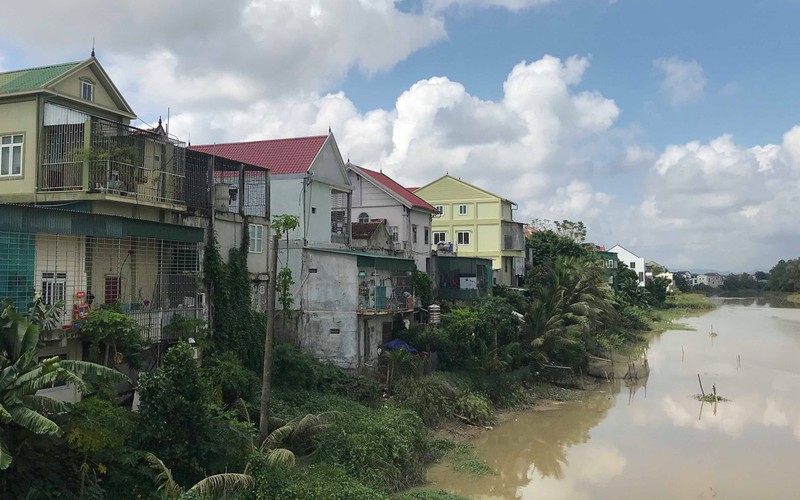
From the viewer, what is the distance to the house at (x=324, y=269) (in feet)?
82.1

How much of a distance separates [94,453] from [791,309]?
10083 centimetres

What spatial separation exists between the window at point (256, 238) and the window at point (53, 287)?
8.47 meters

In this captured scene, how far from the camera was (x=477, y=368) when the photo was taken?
Result: 27.8 meters

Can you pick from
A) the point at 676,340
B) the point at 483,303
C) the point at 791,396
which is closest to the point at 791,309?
the point at 676,340

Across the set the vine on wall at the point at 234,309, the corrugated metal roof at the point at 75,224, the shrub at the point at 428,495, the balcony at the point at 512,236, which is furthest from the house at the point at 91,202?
the balcony at the point at 512,236

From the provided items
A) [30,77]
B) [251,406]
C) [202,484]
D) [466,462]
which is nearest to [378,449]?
[251,406]

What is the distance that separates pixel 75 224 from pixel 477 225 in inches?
1377

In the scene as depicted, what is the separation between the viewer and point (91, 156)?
56.2 feet

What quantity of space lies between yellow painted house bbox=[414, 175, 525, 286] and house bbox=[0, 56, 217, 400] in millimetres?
28678

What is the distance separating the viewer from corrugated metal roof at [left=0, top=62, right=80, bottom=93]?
18.1 m

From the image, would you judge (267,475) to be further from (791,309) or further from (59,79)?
(791,309)

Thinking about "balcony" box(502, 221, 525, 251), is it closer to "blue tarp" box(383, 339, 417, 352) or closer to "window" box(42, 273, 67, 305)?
"blue tarp" box(383, 339, 417, 352)

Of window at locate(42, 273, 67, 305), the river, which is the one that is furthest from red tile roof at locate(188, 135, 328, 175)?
the river

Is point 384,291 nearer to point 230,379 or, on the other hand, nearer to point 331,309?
point 331,309
